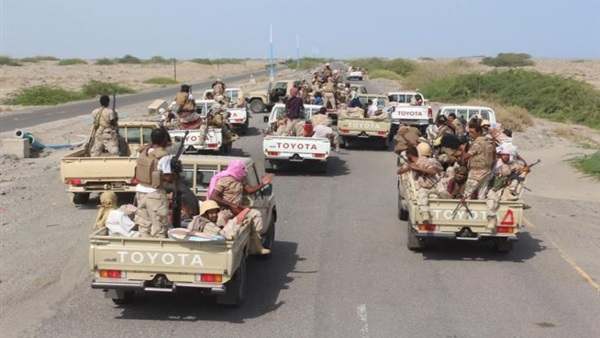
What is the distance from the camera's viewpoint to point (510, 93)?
44219 mm

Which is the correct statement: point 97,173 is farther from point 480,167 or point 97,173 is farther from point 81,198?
point 480,167

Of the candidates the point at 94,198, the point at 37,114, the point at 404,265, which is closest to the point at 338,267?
the point at 404,265

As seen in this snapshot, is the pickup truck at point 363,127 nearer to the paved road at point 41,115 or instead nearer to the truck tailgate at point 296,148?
the truck tailgate at point 296,148

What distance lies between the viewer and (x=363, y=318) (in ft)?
25.4

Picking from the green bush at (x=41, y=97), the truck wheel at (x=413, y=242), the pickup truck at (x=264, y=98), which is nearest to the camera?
the truck wheel at (x=413, y=242)

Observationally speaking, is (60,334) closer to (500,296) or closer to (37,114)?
(500,296)

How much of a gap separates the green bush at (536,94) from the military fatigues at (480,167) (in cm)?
2895

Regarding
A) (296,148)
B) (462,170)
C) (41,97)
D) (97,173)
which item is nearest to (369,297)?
(462,170)

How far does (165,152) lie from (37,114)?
34.6m

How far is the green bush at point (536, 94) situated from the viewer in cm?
3947

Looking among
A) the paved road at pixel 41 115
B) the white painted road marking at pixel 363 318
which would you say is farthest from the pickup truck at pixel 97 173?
the paved road at pixel 41 115

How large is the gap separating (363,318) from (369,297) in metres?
0.76

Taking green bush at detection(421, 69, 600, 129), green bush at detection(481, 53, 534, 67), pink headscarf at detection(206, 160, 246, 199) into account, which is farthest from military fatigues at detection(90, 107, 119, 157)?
green bush at detection(481, 53, 534, 67)

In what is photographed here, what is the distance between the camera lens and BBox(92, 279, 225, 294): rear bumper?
739 centimetres
